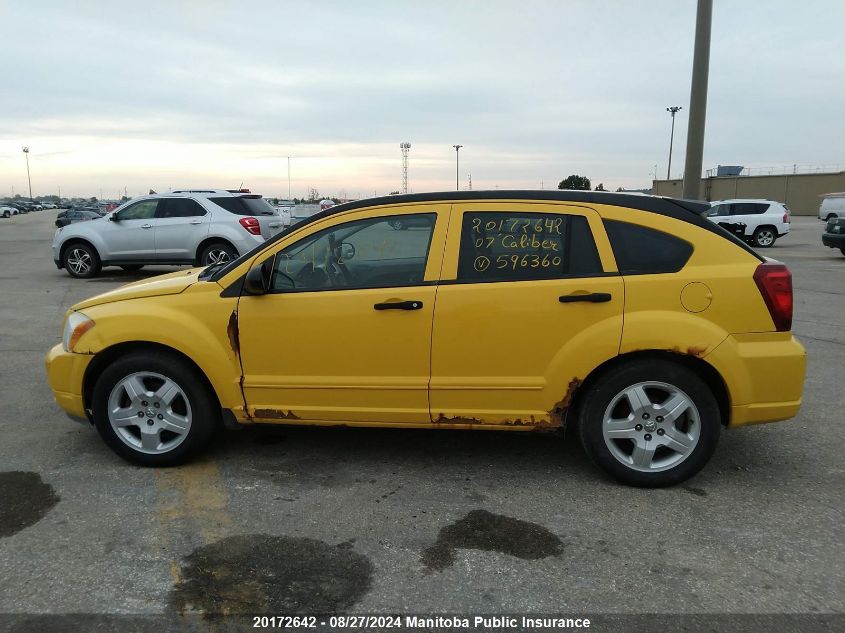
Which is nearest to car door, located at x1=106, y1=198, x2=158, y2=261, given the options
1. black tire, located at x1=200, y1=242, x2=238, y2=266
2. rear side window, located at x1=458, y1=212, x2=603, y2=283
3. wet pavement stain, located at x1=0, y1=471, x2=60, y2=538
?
black tire, located at x1=200, y1=242, x2=238, y2=266

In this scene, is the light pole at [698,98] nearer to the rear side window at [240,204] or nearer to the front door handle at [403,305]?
the front door handle at [403,305]

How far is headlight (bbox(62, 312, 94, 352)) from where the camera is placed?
157 inches

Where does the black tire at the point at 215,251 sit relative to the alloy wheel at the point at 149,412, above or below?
above

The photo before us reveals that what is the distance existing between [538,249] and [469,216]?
44 cm

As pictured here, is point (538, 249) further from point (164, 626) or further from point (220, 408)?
point (164, 626)

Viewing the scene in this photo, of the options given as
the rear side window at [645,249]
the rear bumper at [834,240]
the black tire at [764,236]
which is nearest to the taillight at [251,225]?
the rear side window at [645,249]

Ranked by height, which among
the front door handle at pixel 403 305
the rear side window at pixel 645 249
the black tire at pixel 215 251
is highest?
the rear side window at pixel 645 249

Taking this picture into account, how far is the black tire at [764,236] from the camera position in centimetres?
2231

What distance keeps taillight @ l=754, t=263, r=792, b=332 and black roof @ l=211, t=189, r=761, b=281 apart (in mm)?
181

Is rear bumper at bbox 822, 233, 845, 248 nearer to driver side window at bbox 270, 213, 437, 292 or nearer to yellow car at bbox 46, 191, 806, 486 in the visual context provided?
yellow car at bbox 46, 191, 806, 486

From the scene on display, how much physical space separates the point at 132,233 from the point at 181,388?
10.6 meters

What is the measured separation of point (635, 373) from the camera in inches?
140

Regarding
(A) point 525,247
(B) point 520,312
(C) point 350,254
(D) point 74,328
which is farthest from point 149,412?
(A) point 525,247

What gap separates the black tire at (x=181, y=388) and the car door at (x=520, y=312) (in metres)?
1.42
